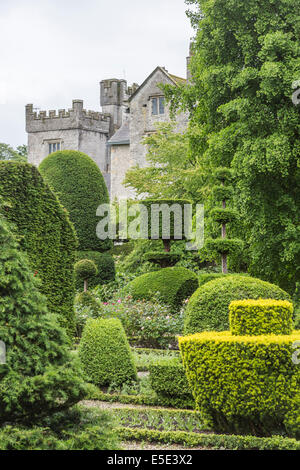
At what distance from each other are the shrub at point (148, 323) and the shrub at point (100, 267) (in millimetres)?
7399

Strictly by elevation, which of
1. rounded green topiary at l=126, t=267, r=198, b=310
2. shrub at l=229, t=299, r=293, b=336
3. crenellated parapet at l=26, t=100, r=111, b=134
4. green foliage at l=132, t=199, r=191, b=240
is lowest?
rounded green topiary at l=126, t=267, r=198, b=310

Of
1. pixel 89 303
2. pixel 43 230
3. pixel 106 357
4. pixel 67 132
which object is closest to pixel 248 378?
pixel 106 357

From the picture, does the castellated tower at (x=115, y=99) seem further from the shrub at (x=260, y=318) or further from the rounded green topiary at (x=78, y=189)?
the shrub at (x=260, y=318)

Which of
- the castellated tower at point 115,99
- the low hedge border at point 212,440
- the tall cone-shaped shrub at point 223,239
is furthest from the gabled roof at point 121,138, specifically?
the low hedge border at point 212,440

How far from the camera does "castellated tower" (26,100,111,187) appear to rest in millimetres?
38344

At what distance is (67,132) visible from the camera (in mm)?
38469

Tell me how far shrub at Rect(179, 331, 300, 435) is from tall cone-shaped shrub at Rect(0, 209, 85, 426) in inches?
74.9

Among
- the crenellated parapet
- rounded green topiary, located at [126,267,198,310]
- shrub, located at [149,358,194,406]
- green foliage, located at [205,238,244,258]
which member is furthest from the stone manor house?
shrub, located at [149,358,194,406]

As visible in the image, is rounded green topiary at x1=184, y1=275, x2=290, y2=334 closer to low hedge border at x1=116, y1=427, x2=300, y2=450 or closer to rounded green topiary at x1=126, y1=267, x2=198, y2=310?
low hedge border at x1=116, y1=427, x2=300, y2=450

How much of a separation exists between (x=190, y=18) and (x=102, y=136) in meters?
25.0

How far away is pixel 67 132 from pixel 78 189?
1781cm
